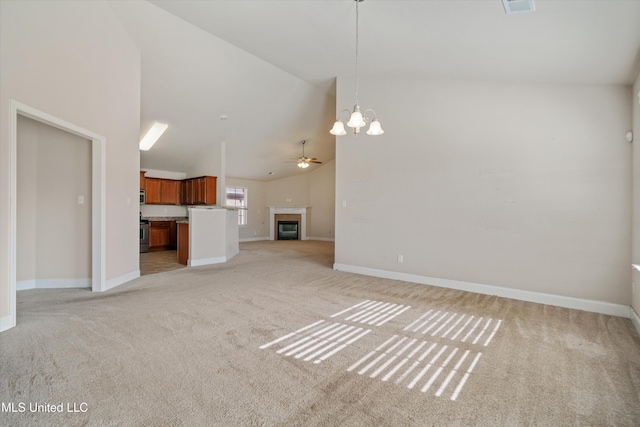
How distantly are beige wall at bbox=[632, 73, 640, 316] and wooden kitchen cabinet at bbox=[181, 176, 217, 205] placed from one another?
7585 millimetres

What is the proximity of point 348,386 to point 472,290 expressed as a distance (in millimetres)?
2989

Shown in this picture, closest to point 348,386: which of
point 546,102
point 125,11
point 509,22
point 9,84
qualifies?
point 509,22

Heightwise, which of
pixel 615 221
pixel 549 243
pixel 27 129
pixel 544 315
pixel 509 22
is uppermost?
pixel 509 22

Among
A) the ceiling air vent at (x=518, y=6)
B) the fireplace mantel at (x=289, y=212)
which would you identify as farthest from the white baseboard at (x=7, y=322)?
the fireplace mantel at (x=289, y=212)

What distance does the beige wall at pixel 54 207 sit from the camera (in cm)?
393

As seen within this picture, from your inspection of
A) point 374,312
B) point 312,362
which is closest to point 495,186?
point 374,312

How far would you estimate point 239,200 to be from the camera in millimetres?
10609

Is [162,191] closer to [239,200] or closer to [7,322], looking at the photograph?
[239,200]

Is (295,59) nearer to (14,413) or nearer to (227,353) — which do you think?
(227,353)

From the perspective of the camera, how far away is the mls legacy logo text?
1563 millimetres

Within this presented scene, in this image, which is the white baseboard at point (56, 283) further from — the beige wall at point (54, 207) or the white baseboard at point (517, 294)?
the white baseboard at point (517, 294)

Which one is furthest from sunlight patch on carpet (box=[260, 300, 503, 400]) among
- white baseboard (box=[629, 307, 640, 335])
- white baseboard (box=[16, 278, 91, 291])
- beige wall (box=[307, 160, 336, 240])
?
beige wall (box=[307, 160, 336, 240])

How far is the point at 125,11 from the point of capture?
3.89 m

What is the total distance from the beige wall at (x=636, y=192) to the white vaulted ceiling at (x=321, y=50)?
0.28 meters
